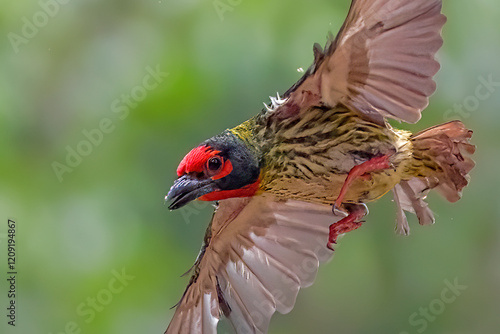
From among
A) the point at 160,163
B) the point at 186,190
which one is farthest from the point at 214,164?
the point at 160,163

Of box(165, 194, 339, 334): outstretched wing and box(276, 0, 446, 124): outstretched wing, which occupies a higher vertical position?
box(276, 0, 446, 124): outstretched wing

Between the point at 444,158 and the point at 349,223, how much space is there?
0.49 metres

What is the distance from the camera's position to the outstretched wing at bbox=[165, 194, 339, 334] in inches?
133

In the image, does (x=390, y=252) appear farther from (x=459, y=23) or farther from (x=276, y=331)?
(x=459, y=23)

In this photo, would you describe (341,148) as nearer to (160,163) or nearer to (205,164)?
(205,164)

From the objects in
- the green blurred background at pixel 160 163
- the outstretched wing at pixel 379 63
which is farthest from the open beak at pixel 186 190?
the green blurred background at pixel 160 163

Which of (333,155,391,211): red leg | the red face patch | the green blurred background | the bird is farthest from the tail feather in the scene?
the green blurred background

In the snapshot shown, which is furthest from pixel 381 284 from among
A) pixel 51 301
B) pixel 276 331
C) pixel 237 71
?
pixel 51 301

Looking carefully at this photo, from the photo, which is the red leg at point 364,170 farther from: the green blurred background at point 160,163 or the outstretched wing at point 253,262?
the green blurred background at point 160,163

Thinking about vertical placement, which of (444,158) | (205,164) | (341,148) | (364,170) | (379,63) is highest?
(205,164)

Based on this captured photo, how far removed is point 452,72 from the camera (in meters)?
4.18

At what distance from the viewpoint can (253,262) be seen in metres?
3.52

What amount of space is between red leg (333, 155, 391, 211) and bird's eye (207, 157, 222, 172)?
0.50 meters

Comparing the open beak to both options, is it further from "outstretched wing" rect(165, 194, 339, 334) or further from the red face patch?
"outstretched wing" rect(165, 194, 339, 334)
